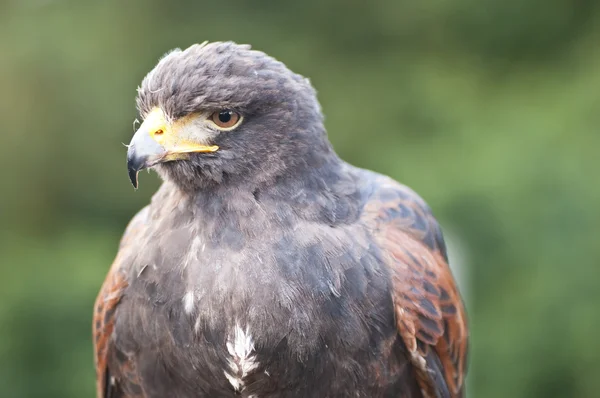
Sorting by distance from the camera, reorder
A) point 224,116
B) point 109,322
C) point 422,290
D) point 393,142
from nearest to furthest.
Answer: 1. point 224,116
2. point 422,290
3. point 109,322
4. point 393,142

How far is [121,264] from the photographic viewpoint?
3318 mm

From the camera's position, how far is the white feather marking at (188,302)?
296cm

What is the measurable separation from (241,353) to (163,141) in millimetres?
796

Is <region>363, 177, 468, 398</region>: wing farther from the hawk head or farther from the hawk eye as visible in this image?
the hawk eye

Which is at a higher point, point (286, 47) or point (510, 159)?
point (286, 47)

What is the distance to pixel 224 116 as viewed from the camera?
119 inches

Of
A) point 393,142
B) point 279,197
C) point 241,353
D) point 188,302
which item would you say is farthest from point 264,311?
point 393,142

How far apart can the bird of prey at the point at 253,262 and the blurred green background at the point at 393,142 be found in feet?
9.28

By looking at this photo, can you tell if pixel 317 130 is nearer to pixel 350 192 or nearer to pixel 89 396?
pixel 350 192

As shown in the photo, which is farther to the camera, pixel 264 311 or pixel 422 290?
pixel 422 290

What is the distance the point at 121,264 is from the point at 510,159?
4205 millimetres

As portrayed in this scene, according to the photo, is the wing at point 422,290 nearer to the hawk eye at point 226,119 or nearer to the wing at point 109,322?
the hawk eye at point 226,119

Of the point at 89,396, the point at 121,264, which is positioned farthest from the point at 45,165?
the point at 121,264

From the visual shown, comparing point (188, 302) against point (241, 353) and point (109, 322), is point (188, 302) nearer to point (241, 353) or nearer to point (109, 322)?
point (241, 353)
